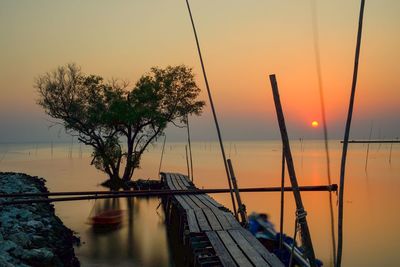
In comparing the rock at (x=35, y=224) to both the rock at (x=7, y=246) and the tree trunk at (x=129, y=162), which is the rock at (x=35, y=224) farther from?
the tree trunk at (x=129, y=162)

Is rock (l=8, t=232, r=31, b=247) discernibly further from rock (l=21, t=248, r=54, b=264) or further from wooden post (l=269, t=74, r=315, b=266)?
wooden post (l=269, t=74, r=315, b=266)

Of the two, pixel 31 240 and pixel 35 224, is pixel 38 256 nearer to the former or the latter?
pixel 31 240

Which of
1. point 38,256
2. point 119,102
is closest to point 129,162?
point 119,102

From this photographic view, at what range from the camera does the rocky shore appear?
1070 cm

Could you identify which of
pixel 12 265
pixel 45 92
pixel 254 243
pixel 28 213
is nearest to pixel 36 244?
pixel 12 265

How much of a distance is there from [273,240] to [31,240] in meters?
9.33

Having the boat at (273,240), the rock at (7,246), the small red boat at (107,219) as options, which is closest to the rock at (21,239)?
the rock at (7,246)

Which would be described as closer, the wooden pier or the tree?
the wooden pier

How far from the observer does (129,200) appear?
101 feet

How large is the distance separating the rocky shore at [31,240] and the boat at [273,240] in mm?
6627

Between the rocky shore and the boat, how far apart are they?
6627 mm

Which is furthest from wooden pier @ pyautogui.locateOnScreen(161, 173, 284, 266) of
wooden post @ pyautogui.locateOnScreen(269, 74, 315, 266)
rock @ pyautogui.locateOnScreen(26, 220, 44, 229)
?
rock @ pyautogui.locateOnScreen(26, 220, 44, 229)

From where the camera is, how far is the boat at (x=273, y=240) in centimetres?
1212

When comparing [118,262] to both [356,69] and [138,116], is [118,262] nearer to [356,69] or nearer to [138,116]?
[356,69]
